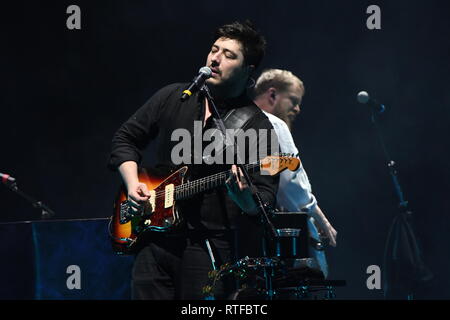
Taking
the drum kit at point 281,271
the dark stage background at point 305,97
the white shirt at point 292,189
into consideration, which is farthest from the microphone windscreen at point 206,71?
the dark stage background at point 305,97

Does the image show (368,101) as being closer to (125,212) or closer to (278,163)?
(278,163)

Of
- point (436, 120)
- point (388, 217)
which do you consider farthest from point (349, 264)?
point (436, 120)

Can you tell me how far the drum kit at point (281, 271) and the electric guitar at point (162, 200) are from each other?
0.36m

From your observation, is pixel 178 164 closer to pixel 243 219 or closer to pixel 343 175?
pixel 243 219

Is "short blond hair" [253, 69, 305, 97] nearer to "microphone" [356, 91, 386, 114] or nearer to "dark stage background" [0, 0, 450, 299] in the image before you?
"microphone" [356, 91, 386, 114]

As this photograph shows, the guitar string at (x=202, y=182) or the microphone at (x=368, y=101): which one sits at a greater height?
the microphone at (x=368, y=101)

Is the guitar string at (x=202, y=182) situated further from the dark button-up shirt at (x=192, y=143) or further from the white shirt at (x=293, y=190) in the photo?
the white shirt at (x=293, y=190)

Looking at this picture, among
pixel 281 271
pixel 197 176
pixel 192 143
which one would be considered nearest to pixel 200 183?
pixel 197 176

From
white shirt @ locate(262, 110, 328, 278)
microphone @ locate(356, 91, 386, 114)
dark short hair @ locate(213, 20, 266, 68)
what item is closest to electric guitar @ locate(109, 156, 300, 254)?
dark short hair @ locate(213, 20, 266, 68)

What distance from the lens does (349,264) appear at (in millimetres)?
7062

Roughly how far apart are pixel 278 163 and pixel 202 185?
42 centimetres

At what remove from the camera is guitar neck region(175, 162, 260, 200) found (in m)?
3.21

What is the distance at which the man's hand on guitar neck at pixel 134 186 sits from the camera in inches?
132

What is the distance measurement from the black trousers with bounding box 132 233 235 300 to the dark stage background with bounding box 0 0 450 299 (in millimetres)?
3920
